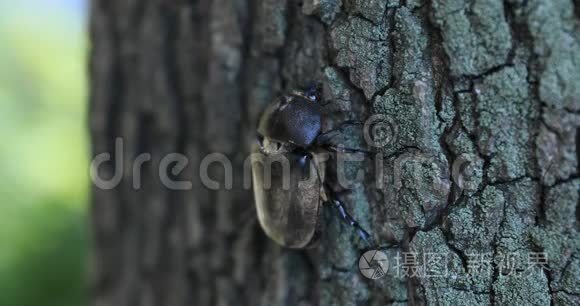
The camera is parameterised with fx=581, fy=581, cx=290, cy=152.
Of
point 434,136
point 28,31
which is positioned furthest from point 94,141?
point 28,31

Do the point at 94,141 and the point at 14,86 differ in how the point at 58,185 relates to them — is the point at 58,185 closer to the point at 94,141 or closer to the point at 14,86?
the point at 14,86

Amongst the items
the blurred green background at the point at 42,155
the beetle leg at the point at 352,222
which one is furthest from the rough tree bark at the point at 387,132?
the blurred green background at the point at 42,155

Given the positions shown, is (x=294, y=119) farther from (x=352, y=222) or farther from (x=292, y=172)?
(x=352, y=222)

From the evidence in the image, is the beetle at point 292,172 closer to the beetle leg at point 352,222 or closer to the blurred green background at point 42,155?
the beetle leg at point 352,222

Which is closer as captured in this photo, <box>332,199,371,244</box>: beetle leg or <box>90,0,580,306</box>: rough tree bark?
<box>90,0,580,306</box>: rough tree bark

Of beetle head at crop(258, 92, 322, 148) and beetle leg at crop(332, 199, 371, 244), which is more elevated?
beetle head at crop(258, 92, 322, 148)

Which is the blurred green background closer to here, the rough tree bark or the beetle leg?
the rough tree bark

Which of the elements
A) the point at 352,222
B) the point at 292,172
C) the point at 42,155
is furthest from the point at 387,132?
the point at 42,155

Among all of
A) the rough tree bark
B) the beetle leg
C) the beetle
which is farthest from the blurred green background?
the beetle leg
